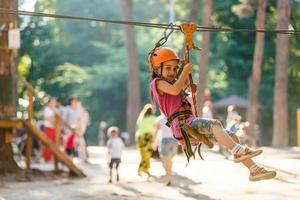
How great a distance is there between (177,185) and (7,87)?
4786 millimetres

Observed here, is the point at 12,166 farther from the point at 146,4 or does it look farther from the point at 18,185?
the point at 146,4

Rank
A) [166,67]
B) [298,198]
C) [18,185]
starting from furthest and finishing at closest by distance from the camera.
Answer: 1. [18,185]
2. [298,198]
3. [166,67]

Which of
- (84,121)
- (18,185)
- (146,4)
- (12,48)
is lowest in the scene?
(18,185)

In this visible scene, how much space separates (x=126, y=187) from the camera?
46.5 feet

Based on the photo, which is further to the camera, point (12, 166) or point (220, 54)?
point (220, 54)

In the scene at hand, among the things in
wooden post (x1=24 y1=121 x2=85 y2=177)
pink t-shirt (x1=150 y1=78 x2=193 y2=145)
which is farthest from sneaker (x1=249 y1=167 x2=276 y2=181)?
wooden post (x1=24 y1=121 x2=85 y2=177)

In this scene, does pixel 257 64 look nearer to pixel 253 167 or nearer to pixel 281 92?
pixel 281 92

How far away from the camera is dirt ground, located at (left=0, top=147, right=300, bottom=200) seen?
1266cm

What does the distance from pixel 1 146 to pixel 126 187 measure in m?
4.31

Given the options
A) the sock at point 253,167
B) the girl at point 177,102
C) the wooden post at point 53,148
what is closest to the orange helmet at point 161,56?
the girl at point 177,102

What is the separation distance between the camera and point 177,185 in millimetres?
14398

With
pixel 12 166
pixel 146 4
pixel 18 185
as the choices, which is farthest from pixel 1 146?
pixel 146 4

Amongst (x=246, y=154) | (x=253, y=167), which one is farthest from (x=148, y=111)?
(x=246, y=154)

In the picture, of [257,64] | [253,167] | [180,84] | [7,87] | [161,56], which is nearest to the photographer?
[253,167]
